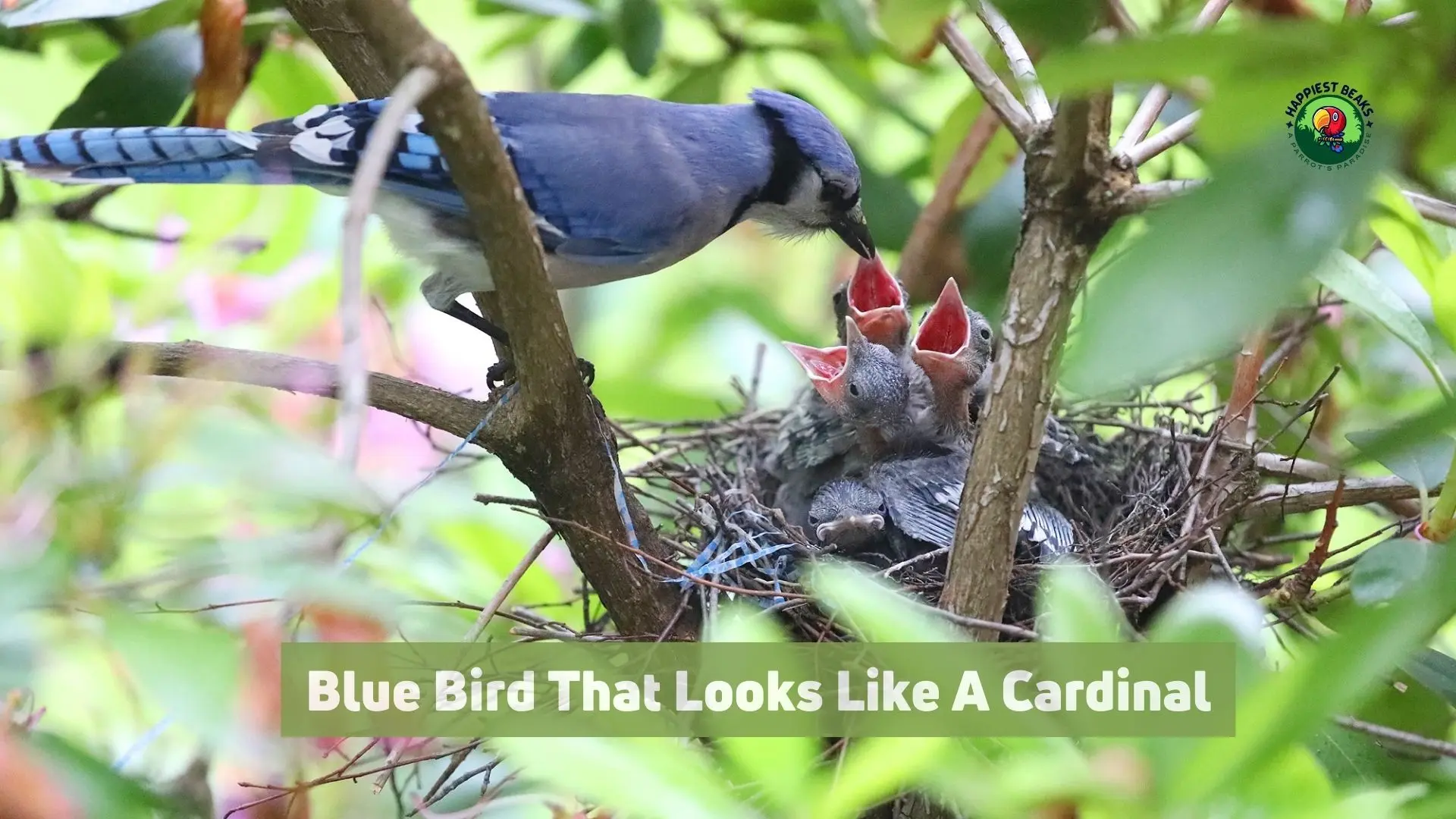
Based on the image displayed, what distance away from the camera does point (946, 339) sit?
71.6 inches

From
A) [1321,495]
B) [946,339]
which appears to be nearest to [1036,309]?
[1321,495]

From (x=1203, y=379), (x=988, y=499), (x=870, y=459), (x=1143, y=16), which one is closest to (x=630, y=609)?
(x=988, y=499)

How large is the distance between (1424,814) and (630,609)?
739 millimetres

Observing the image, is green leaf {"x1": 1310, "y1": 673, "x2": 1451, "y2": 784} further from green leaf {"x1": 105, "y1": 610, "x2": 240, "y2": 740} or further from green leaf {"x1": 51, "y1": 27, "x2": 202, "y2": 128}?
green leaf {"x1": 51, "y1": 27, "x2": 202, "y2": 128}

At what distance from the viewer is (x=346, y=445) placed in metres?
0.52

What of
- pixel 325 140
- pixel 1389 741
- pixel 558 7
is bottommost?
pixel 1389 741

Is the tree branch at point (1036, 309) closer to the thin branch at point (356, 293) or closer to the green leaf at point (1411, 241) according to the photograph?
the green leaf at point (1411, 241)

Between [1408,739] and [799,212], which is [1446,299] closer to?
[1408,739]

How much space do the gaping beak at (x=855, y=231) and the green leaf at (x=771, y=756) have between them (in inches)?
44.8

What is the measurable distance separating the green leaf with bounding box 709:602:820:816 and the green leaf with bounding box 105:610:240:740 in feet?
0.87

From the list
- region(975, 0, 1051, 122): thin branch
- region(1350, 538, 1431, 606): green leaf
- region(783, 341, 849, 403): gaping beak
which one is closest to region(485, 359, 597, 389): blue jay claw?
region(783, 341, 849, 403): gaping beak

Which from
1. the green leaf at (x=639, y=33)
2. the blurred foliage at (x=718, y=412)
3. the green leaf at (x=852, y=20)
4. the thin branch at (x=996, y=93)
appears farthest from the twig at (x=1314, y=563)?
the green leaf at (x=639, y=33)

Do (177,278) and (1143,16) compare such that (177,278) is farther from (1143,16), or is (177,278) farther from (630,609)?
(1143,16)

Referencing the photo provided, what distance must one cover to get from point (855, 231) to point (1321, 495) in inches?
30.1
